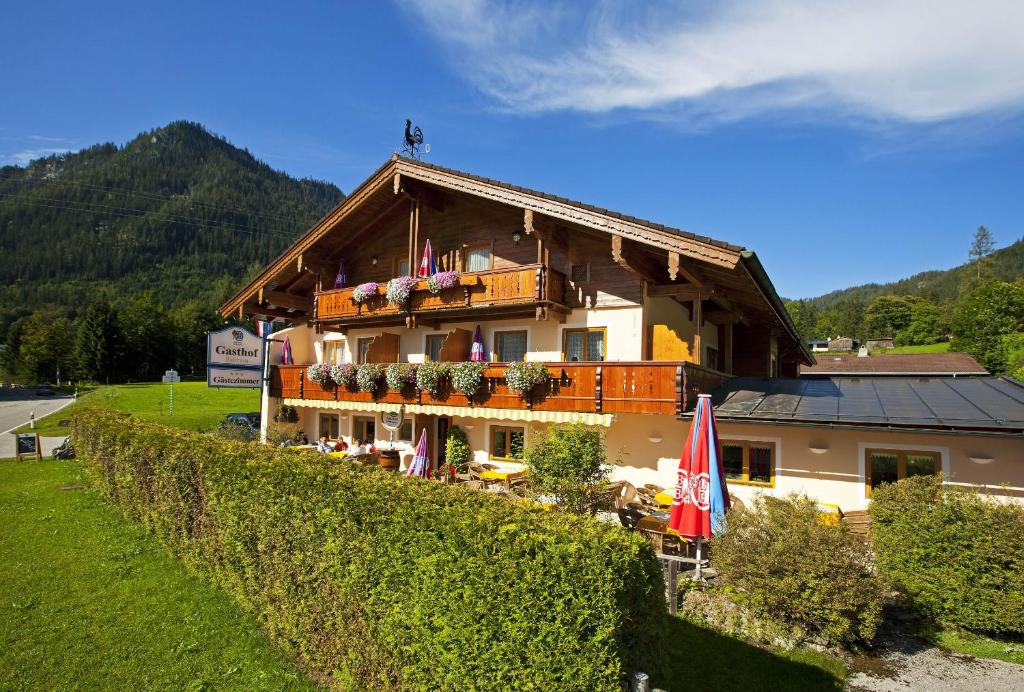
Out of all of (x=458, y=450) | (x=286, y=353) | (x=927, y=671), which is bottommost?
(x=927, y=671)

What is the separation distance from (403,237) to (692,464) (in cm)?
1416

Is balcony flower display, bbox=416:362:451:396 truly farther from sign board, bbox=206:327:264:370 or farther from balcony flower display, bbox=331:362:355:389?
sign board, bbox=206:327:264:370

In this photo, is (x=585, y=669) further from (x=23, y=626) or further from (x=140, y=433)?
(x=140, y=433)

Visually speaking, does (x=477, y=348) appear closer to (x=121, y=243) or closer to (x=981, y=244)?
(x=981, y=244)

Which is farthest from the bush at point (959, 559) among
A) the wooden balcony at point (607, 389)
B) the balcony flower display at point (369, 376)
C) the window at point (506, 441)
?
the balcony flower display at point (369, 376)

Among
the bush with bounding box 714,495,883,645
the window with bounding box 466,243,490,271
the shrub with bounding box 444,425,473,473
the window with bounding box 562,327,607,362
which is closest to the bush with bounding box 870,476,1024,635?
the bush with bounding box 714,495,883,645

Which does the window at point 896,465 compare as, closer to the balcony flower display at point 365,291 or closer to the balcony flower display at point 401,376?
the balcony flower display at point 401,376

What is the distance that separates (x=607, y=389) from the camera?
1295 cm

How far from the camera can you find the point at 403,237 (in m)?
19.6

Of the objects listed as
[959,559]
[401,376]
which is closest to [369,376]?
[401,376]

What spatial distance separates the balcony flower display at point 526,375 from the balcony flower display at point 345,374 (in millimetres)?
6564

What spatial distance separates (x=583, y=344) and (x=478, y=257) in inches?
184

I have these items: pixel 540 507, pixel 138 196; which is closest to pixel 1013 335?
pixel 540 507

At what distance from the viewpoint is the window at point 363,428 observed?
20.6 meters
